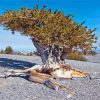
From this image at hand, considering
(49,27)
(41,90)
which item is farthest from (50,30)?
(41,90)

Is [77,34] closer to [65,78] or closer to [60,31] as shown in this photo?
[60,31]

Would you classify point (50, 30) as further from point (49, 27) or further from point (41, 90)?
point (41, 90)

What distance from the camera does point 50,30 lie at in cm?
1534

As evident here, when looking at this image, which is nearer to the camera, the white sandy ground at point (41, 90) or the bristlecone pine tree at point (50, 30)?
the white sandy ground at point (41, 90)

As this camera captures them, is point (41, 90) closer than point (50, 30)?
Yes

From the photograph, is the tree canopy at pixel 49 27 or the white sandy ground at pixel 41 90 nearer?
the white sandy ground at pixel 41 90

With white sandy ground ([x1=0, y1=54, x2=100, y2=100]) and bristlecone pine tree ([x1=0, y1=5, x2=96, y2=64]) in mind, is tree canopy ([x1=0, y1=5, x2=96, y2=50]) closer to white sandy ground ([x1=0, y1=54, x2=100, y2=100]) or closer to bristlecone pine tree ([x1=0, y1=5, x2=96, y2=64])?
bristlecone pine tree ([x1=0, y1=5, x2=96, y2=64])

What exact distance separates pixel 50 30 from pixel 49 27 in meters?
0.14

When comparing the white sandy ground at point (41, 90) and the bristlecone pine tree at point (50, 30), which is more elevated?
the bristlecone pine tree at point (50, 30)

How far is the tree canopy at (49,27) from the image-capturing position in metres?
15.4

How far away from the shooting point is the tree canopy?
15.4 m

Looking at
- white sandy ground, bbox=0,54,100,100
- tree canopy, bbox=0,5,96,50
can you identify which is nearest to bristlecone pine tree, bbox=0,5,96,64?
tree canopy, bbox=0,5,96,50

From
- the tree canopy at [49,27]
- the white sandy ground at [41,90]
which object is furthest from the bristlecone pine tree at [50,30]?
the white sandy ground at [41,90]

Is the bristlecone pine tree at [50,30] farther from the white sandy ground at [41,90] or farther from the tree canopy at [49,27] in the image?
the white sandy ground at [41,90]
